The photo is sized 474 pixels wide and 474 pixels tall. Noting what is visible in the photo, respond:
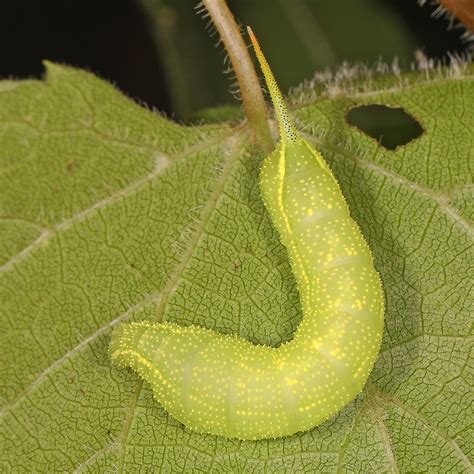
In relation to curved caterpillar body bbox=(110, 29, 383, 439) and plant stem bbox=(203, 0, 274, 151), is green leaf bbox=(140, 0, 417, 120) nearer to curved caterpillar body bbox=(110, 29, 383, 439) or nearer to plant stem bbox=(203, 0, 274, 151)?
plant stem bbox=(203, 0, 274, 151)

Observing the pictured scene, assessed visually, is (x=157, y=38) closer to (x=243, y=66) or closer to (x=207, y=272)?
(x=243, y=66)

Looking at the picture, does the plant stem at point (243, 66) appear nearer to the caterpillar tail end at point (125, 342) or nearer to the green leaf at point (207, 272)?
the green leaf at point (207, 272)

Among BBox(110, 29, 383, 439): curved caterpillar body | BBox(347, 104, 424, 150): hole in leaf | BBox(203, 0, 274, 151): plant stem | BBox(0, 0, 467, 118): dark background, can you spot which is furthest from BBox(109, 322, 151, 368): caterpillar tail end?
BBox(0, 0, 467, 118): dark background

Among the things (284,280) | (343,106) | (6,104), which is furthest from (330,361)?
(6,104)

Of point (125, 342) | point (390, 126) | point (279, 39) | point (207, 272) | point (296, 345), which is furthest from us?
point (279, 39)

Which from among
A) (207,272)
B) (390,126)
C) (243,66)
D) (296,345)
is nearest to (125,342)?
(207,272)

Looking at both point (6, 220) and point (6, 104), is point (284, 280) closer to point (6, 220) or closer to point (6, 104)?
point (6, 220)
